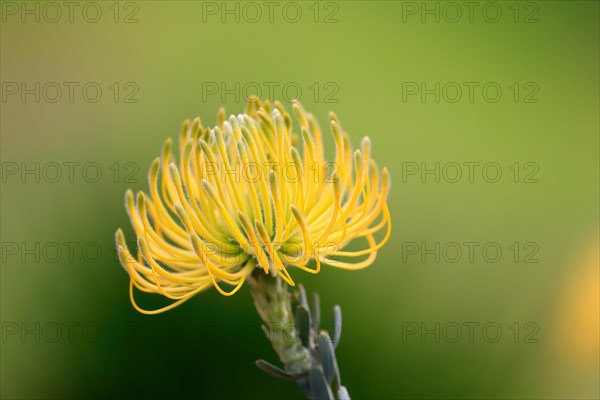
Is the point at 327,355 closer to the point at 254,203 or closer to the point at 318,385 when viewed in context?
the point at 318,385

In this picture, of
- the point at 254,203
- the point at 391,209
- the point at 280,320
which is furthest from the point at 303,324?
the point at 391,209

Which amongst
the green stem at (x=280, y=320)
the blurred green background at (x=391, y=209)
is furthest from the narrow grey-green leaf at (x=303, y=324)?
the blurred green background at (x=391, y=209)

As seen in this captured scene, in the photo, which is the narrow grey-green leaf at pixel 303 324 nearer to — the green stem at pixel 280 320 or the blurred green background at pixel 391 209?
the green stem at pixel 280 320

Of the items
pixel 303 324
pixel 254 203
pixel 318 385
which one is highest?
pixel 254 203

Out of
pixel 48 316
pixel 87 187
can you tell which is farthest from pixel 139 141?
pixel 48 316

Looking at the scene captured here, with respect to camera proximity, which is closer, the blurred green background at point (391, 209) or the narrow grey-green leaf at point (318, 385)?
the narrow grey-green leaf at point (318, 385)

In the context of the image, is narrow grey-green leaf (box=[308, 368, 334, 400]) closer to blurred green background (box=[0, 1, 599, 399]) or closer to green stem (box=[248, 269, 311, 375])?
green stem (box=[248, 269, 311, 375])
